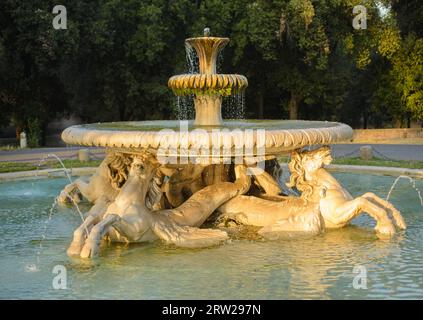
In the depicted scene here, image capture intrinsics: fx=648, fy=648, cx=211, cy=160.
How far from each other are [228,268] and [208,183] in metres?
2.76

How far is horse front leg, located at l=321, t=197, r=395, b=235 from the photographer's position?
25.1 feet

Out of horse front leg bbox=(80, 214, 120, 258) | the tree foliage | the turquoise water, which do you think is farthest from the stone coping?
the tree foliage

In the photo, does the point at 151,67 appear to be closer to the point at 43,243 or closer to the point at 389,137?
the point at 389,137

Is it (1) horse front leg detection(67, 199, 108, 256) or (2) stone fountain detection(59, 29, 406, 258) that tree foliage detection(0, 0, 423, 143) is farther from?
(1) horse front leg detection(67, 199, 108, 256)

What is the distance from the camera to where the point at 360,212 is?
779cm

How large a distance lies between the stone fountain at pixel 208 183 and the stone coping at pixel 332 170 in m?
4.08

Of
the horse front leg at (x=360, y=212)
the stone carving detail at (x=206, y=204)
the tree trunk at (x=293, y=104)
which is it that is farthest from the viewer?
the tree trunk at (x=293, y=104)

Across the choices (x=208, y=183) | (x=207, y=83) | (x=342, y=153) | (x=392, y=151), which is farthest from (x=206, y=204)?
(x=392, y=151)

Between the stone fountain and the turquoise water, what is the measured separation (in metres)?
0.24

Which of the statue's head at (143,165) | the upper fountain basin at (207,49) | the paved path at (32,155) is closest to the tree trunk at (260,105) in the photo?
the paved path at (32,155)

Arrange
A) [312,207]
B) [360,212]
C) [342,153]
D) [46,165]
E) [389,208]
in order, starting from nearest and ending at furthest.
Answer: [360,212] < [312,207] < [389,208] < [46,165] < [342,153]

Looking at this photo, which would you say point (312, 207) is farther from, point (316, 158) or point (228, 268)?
point (228, 268)

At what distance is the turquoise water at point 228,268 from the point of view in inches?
224

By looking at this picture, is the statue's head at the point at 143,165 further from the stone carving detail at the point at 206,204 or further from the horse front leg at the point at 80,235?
the horse front leg at the point at 80,235
